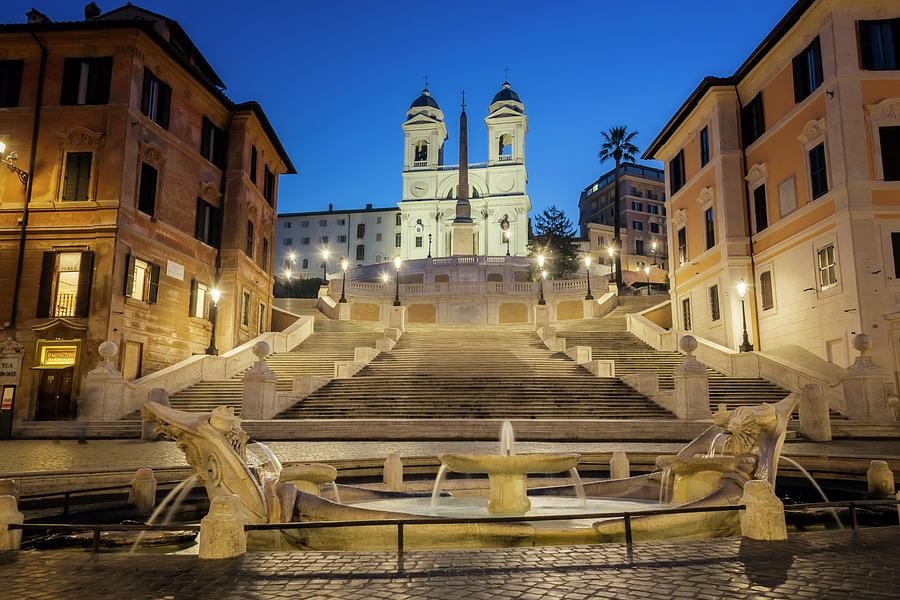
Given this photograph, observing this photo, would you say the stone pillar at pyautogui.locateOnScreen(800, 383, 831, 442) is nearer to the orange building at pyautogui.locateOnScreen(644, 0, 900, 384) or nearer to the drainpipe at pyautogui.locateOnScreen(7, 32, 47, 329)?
the orange building at pyautogui.locateOnScreen(644, 0, 900, 384)

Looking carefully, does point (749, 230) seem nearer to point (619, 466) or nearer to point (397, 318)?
point (397, 318)

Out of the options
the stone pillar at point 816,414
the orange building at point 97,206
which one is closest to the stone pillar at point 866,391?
the stone pillar at point 816,414

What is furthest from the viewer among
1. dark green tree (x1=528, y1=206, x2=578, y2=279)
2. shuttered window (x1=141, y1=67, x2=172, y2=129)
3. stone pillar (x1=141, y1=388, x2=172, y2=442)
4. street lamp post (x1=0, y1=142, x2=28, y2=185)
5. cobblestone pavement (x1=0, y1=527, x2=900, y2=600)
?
dark green tree (x1=528, y1=206, x2=578, y2=279)

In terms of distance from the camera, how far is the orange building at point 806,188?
20.8 m

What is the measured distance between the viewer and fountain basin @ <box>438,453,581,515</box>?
7.38m

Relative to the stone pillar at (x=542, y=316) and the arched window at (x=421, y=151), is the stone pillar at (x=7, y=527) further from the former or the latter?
the arched window at (x=421, y=151)

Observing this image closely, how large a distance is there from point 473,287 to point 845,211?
2850 centimetres

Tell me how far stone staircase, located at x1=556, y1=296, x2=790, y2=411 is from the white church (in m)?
52.7

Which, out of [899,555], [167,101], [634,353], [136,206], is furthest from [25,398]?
[899,555]

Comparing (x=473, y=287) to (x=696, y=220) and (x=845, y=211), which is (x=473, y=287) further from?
(x=845, y=211)

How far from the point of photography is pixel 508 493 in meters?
7.91

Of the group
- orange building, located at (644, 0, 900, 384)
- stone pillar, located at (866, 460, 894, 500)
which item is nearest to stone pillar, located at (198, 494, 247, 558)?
stone pillar, located at (866, 460, 894, 500)

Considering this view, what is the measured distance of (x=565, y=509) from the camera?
26.4ft

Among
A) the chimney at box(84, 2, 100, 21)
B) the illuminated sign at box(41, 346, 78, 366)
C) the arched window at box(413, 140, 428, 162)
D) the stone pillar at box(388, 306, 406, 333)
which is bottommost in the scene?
the illuminated sign at box(41, 346, 78, 366)
